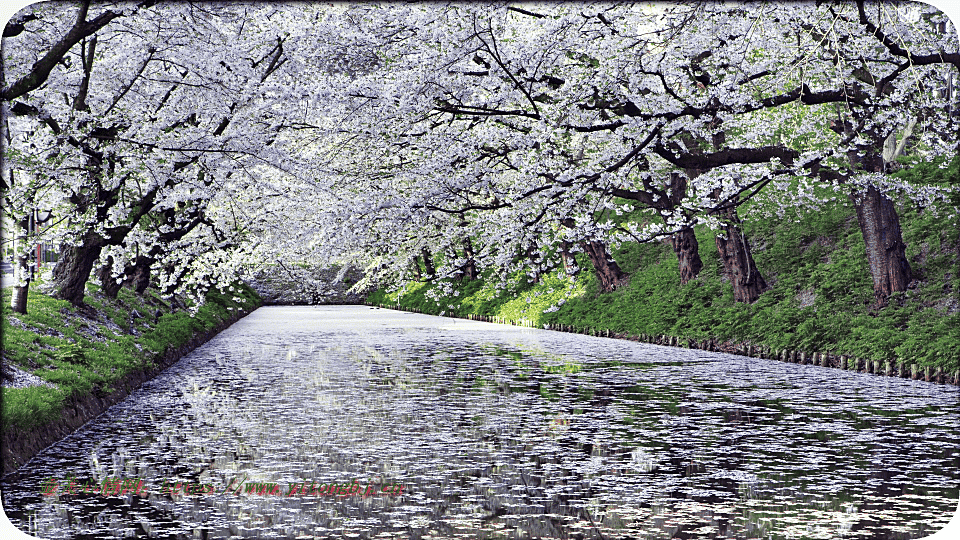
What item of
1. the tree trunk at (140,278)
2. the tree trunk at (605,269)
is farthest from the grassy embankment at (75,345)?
the tree trunk at (605,269)

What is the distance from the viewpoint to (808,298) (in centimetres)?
2630

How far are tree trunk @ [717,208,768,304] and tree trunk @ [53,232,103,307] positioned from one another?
17.9 meters

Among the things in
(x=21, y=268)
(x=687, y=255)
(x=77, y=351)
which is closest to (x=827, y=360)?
(x=687, y=255)

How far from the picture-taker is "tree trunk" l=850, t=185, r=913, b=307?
23.2m

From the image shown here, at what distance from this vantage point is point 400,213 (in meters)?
24.0

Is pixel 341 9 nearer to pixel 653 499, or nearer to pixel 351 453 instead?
pixel 351 453

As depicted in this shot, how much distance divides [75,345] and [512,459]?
10.9 m

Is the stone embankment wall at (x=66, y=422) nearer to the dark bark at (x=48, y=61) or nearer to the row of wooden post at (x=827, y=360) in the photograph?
the dark bark at (x=48, y=61)

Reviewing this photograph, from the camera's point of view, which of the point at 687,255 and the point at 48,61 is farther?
the point at 687,255

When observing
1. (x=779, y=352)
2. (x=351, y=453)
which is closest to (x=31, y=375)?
(x=351, y=453)

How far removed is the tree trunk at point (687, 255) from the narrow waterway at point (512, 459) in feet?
38.3

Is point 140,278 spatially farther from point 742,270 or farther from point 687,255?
point 742,270

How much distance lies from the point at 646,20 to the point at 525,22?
122 inches

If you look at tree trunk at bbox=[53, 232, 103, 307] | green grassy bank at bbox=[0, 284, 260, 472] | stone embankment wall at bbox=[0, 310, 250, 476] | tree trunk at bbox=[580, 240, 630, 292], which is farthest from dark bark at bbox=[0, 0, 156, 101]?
tree trunk at bbox=[580, 240, 630, 292]
